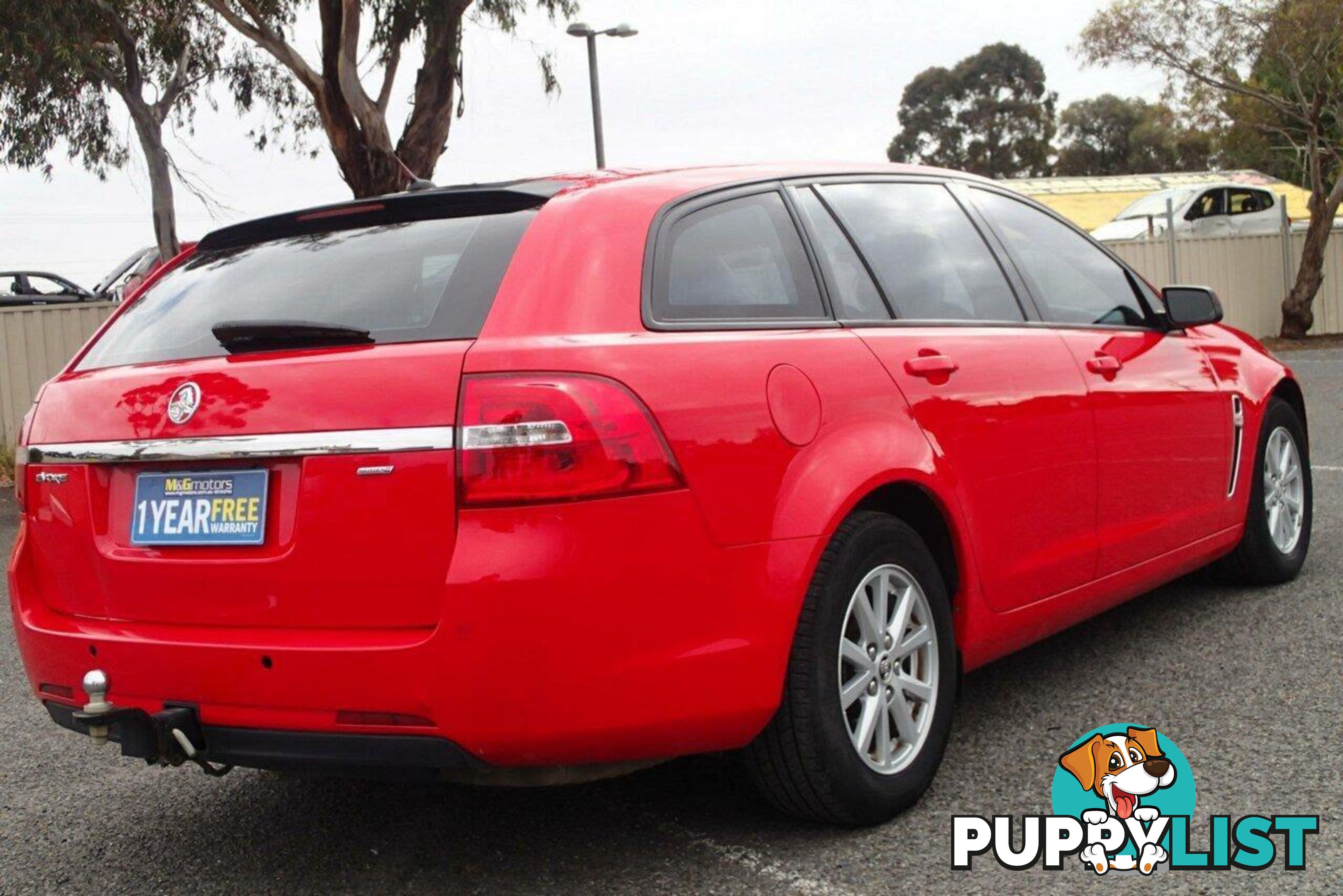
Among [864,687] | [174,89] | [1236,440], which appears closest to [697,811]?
[864,687]

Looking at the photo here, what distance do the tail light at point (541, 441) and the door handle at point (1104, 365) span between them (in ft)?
6.86

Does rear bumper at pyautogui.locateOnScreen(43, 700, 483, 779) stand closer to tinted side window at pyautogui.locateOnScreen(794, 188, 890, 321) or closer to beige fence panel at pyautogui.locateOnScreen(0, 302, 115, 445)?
tinted side window at pyautogui.locateOnScreen(794, 188, 890, 321)

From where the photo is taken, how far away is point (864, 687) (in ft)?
11.6

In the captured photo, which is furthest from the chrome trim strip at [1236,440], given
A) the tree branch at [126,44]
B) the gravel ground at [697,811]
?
the tree branch at [126,44]

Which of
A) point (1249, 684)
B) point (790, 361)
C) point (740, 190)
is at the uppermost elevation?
point (740, 190)

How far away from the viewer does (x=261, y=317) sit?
350cm

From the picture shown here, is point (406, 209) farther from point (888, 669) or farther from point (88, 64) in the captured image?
point (88, 64)

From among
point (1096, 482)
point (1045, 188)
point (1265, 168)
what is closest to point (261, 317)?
point (1096, 482)

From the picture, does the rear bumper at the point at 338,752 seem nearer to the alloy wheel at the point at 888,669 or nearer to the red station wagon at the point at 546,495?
the red station wagon at the point at 546,495

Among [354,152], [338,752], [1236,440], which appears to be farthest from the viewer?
[354,152]

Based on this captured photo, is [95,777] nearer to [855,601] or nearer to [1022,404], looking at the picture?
[855,601]

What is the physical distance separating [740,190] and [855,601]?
1.04m

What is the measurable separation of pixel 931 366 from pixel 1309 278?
22.9 meters

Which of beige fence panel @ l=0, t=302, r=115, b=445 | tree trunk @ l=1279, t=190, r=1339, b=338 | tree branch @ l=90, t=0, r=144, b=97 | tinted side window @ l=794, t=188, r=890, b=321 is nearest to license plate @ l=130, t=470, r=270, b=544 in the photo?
tinted side window @ l=794, t=188, r=890, b=321
